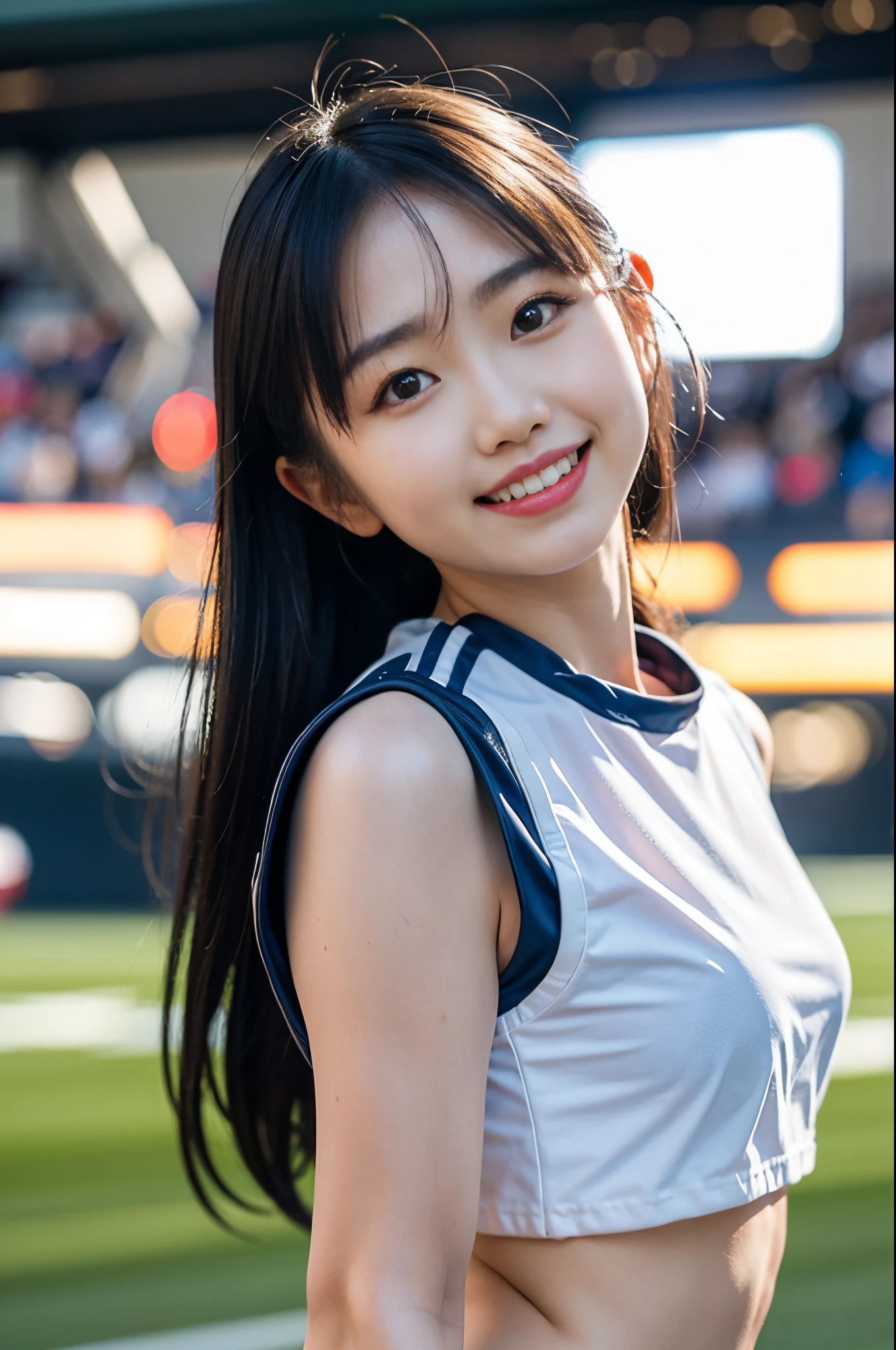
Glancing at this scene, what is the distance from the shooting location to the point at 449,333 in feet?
3.03

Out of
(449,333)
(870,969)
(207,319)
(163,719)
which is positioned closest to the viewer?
(449,333)

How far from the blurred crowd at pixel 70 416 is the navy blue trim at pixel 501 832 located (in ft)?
18.1

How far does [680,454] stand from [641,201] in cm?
923

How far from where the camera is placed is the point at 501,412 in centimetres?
92

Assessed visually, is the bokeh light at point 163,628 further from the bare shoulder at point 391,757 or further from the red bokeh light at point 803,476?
the bare shoulder at point 391,757

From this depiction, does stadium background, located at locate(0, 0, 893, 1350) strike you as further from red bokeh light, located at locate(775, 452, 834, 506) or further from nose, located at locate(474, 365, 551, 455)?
nose, located at locate(474, 365, 551, 455)

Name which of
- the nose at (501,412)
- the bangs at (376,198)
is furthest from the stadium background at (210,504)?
the nose at (501,412)

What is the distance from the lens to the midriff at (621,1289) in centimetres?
92

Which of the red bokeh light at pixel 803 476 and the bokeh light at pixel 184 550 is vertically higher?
the red bokeh light at pixel 803 476

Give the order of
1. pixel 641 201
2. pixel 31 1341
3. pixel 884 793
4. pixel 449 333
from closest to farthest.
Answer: pixel 449 333, pixel 31 1341, pixel 884 793, pixel 641 201

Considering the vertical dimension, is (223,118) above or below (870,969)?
above

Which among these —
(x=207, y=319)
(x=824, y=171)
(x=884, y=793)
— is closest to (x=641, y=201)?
(x=824, y=171)

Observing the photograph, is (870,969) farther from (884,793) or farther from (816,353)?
(816,353)

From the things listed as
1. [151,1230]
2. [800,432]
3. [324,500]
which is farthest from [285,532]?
[800,432]
